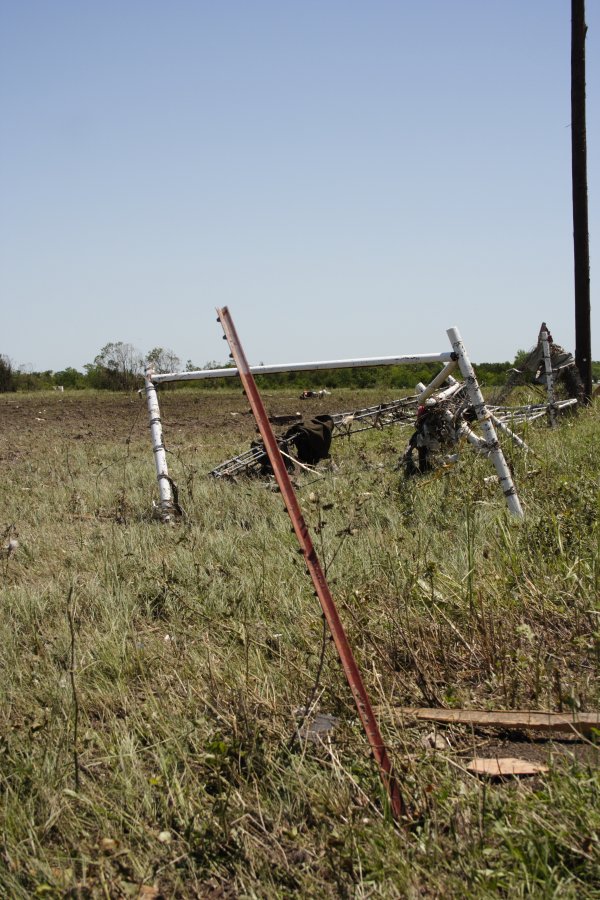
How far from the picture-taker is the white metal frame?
508 centimetres

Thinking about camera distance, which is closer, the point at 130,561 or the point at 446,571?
the point at 446,571

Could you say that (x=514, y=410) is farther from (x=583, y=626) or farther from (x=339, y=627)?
(x=339, y=627)

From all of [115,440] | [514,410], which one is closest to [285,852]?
[514,410]

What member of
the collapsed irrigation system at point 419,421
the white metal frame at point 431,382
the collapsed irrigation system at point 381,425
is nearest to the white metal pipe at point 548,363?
the collapsed irrigation system at point 381,425

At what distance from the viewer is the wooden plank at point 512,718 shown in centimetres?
239

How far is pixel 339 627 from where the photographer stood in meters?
2.00

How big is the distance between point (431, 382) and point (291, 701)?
3.53 m

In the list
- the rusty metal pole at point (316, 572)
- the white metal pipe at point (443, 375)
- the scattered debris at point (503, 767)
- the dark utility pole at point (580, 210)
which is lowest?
the scattered debris at point (503, 767)

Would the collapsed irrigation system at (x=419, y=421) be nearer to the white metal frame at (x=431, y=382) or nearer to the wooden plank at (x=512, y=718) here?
the white metal frame at (x=431, y=382)

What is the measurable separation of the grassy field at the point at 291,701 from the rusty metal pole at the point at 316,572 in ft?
0.33

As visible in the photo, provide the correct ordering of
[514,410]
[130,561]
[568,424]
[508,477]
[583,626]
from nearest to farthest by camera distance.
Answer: [583,626] < [130,561] < [508,477] < [568,424] < [514,410]

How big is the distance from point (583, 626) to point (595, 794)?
1163 mm

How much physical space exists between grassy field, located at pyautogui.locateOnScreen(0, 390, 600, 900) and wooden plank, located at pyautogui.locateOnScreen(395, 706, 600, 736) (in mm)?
43

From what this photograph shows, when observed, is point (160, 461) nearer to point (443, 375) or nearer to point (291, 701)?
point (443, 375)
